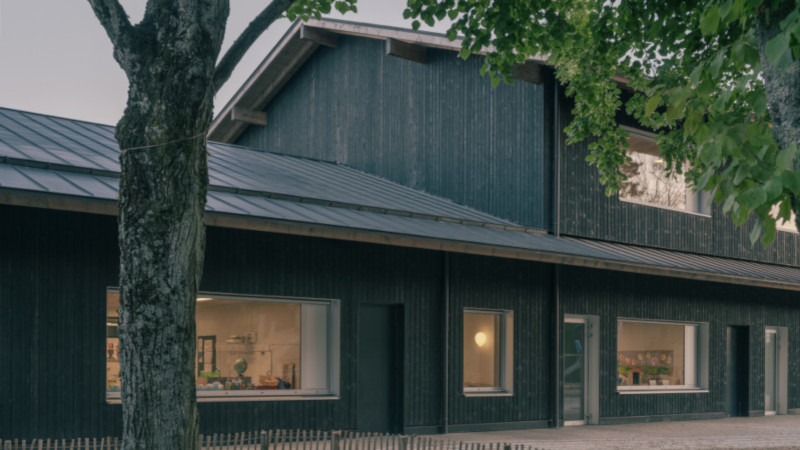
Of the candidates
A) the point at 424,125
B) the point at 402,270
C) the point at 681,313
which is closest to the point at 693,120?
the point at 402,270

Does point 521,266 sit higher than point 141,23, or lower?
lower

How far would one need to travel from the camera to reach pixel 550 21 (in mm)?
11117

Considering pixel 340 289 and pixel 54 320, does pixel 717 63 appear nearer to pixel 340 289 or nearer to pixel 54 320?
pixel 54 320

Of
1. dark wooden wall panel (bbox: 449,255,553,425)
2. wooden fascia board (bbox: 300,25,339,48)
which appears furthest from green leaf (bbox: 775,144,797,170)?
wooden fascia board (bbox: 300,25,339,48)

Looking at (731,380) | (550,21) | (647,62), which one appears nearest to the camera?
(550,21)

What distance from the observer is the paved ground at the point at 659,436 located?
15.8 m

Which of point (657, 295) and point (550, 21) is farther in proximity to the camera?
point (657, 295)

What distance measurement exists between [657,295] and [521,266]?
4.46 meters

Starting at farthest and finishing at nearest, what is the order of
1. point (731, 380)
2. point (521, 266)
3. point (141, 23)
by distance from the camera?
point (731, 380) < point (521, 266) < point (141, 23)

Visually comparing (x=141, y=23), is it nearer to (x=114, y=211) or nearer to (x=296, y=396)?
(x=114, y=211)

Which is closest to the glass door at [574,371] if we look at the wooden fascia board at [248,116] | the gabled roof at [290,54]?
the gabled roof at [290,54]

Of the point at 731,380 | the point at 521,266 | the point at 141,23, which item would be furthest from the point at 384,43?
the point at 141,23

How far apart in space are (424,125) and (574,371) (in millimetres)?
6500

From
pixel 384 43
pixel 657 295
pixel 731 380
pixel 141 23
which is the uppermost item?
pixel 384 43
